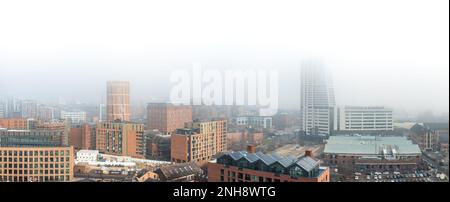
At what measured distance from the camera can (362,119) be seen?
272 cm

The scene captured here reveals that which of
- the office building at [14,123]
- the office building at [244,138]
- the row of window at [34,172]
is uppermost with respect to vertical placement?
the office building at [14,123]

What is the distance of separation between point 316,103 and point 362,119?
40 cm

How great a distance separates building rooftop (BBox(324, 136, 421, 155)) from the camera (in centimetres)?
269

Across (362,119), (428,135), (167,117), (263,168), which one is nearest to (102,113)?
(167,117)

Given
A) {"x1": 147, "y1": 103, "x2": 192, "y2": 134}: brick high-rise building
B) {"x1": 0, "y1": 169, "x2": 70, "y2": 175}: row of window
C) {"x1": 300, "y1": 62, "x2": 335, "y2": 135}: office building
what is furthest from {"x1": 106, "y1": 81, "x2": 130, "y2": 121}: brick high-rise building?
{"x1": 300, "y1": 62, "x2": 335, "y2": 135}: office building

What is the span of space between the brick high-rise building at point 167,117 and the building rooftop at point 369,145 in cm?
121

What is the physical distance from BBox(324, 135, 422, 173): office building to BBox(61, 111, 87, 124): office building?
2.02 metres

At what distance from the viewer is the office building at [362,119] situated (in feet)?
8.87

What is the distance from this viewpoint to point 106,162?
8.94 feet

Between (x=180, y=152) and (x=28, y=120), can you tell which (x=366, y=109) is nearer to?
(x=180, y=152)

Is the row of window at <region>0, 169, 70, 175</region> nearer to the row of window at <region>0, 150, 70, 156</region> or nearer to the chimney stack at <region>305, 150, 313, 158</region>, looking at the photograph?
the row of window at <region>0, 150, 70, 156</region>

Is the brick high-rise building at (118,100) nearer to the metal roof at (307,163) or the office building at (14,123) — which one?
the office building at (14,123)

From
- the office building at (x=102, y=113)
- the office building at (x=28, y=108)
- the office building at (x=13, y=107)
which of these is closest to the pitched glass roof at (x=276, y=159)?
the office building at (x=102, y=113)
